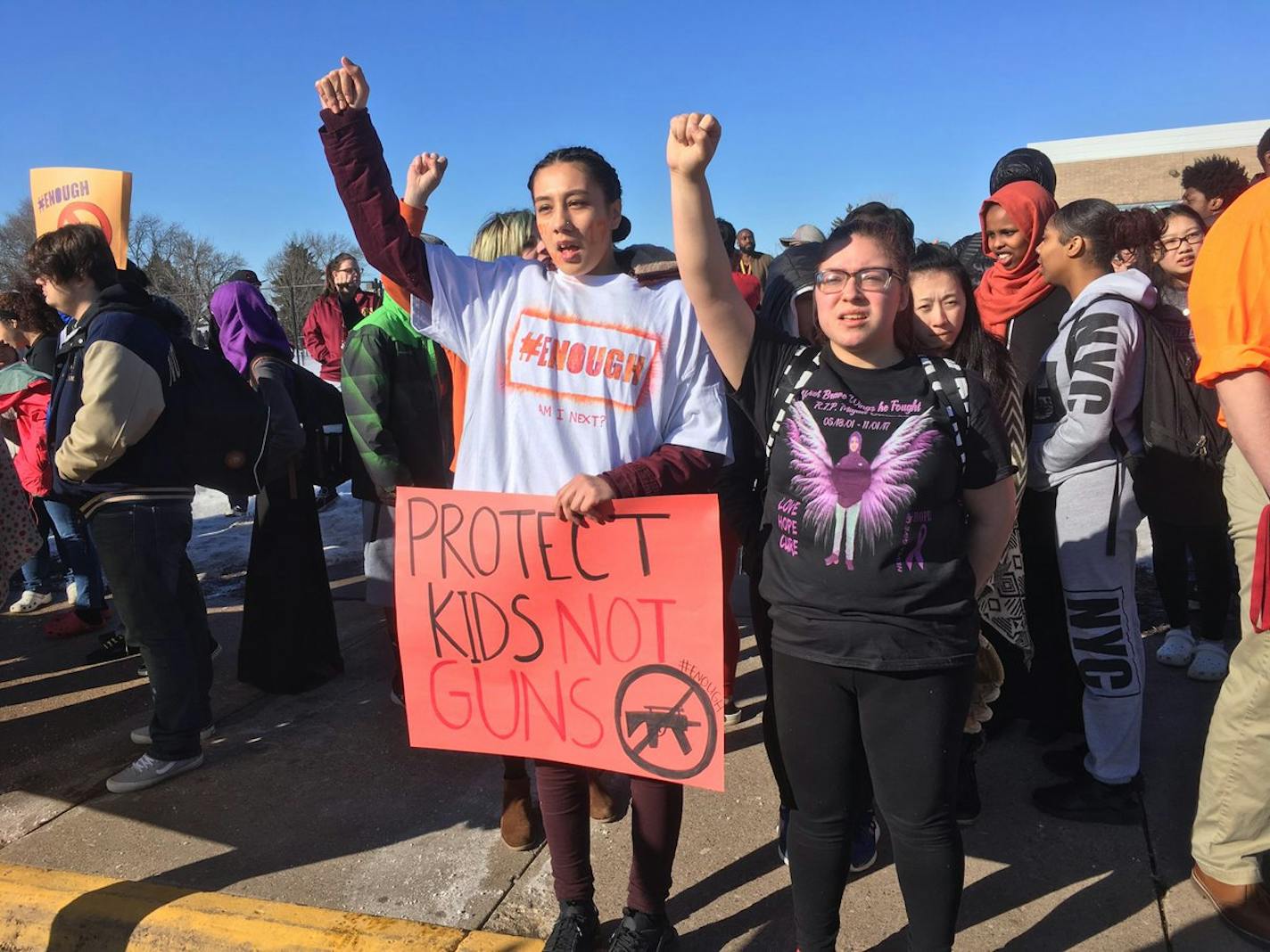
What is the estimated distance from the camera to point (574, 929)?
2.29 m

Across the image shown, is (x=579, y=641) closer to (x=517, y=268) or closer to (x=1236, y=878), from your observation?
(x=517, y=268)

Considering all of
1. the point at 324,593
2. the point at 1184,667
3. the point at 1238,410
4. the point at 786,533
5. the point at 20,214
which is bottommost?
the point at 1184,667

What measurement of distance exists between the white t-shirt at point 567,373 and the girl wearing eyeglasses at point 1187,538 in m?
2.22

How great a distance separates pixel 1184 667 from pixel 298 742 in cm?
394

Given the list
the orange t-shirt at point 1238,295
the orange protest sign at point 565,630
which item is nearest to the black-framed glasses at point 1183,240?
the orange t-shirt at point 1238,295

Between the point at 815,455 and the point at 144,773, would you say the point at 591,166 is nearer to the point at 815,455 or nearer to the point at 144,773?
the point at 815,455

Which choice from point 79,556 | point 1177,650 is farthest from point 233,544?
point 1177,650

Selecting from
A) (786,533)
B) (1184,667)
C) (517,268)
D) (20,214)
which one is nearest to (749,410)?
(786,533)

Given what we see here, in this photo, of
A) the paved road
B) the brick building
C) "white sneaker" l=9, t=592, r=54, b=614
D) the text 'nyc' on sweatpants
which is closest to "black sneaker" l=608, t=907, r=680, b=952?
the paved road

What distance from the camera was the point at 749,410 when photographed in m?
2.22

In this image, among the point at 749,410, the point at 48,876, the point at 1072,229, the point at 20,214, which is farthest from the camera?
the point at 20,214

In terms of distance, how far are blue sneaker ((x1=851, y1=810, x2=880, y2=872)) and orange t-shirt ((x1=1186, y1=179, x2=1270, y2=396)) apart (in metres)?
1.57

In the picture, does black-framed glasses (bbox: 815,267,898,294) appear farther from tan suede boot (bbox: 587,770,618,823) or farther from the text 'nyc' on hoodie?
tan suede boot (bbox: 587,770,618,823)

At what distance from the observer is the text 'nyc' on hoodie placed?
8.87 feet
